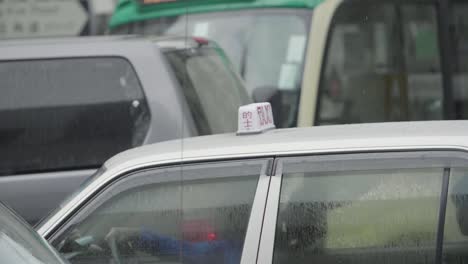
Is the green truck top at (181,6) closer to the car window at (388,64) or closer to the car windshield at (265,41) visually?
the car windshield at (265,41)

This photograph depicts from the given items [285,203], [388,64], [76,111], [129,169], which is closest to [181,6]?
[388,64]

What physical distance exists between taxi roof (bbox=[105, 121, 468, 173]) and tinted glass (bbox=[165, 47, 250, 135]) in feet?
6.04

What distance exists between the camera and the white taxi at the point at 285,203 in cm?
393

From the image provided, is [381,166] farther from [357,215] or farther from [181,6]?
[181,6]

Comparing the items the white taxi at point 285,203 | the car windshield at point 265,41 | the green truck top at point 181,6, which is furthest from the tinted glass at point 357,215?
the green truck top at point 181,6

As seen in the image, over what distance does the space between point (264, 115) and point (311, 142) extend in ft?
1.55

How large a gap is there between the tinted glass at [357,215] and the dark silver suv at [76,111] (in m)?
2.17

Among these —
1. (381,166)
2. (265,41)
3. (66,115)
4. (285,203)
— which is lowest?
(265,41)

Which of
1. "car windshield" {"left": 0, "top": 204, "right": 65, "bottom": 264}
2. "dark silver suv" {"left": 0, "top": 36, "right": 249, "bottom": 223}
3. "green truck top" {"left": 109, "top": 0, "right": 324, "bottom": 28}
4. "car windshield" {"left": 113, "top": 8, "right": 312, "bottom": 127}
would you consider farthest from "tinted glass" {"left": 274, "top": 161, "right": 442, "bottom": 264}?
"green truck top" {"left": 109, "top": 0, "right": 324, "bottom": 28}

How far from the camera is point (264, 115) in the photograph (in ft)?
14.9

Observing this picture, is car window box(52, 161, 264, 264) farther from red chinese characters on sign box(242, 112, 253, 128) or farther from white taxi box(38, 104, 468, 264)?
red chinese characters on sign box(242, 112, 253, 128)

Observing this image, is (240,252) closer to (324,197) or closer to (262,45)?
(324,197)

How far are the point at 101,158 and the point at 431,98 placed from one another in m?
5.47

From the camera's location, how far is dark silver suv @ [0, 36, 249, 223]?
619cm
